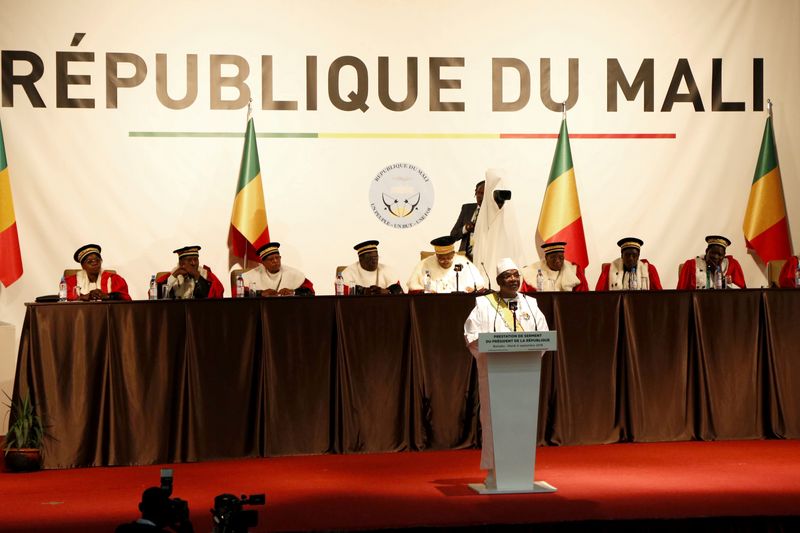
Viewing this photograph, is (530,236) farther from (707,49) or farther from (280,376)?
(280,376)

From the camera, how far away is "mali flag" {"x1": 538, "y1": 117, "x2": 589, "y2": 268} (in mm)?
10852

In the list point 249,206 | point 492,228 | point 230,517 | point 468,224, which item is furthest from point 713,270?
point 230,517

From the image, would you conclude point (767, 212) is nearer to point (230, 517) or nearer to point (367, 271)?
point (367, 271)

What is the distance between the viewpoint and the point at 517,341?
5945 millimetres

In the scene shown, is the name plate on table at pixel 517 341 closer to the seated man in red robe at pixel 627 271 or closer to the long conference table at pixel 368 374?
the long conference table at pixel 368 374

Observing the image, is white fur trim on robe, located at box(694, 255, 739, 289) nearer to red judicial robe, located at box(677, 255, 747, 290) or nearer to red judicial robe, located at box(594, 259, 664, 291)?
red judicial robe, located at box(677, 255, 747, 290)

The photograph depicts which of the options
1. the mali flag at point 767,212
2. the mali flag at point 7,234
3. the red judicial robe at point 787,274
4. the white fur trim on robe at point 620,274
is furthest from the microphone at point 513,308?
the mali flag at point 7,234

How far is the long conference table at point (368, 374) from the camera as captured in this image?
7.82m

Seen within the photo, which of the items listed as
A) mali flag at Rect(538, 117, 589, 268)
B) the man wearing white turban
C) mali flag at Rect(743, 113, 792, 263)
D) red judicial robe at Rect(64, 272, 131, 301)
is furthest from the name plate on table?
mali flag at Rect(743, 113, 792, 263)

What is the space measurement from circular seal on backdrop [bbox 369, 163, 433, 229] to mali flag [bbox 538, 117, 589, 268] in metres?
1.28

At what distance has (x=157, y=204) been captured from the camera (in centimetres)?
1059

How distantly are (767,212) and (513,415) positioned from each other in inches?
240

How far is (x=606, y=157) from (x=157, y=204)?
4.88 meters

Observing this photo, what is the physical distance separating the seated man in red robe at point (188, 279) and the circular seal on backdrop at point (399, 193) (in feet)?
6.91
